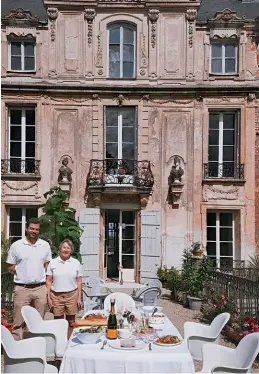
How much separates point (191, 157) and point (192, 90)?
6.45 feet

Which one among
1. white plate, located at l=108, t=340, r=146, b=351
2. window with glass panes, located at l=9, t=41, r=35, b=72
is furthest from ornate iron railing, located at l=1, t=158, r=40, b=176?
white plate, located at l=108, t=340, r=146, b=351

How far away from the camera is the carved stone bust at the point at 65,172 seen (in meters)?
13.6

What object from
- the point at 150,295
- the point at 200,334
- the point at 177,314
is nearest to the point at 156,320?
the point at 200,334

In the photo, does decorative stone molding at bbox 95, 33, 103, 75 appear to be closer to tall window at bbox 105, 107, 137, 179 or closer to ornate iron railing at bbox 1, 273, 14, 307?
tall window at bbox 105, 107, 137, 179

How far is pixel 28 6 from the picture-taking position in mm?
15477

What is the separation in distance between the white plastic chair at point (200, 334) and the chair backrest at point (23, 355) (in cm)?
169

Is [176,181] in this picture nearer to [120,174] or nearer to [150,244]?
[120,174]

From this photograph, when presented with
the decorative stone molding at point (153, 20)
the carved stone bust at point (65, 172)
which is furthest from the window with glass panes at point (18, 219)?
the decorative stone molding at point (153, 20)

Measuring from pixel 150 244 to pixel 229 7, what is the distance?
808cm

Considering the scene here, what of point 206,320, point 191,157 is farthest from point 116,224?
point 206,320

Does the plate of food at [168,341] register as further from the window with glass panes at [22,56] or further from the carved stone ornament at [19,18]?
the carved stone ornament at [19,18]

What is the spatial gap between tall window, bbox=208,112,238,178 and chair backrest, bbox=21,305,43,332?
9345mm

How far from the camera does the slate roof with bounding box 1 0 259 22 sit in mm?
14759

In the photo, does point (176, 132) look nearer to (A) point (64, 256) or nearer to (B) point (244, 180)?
(B) point (244, 180)
